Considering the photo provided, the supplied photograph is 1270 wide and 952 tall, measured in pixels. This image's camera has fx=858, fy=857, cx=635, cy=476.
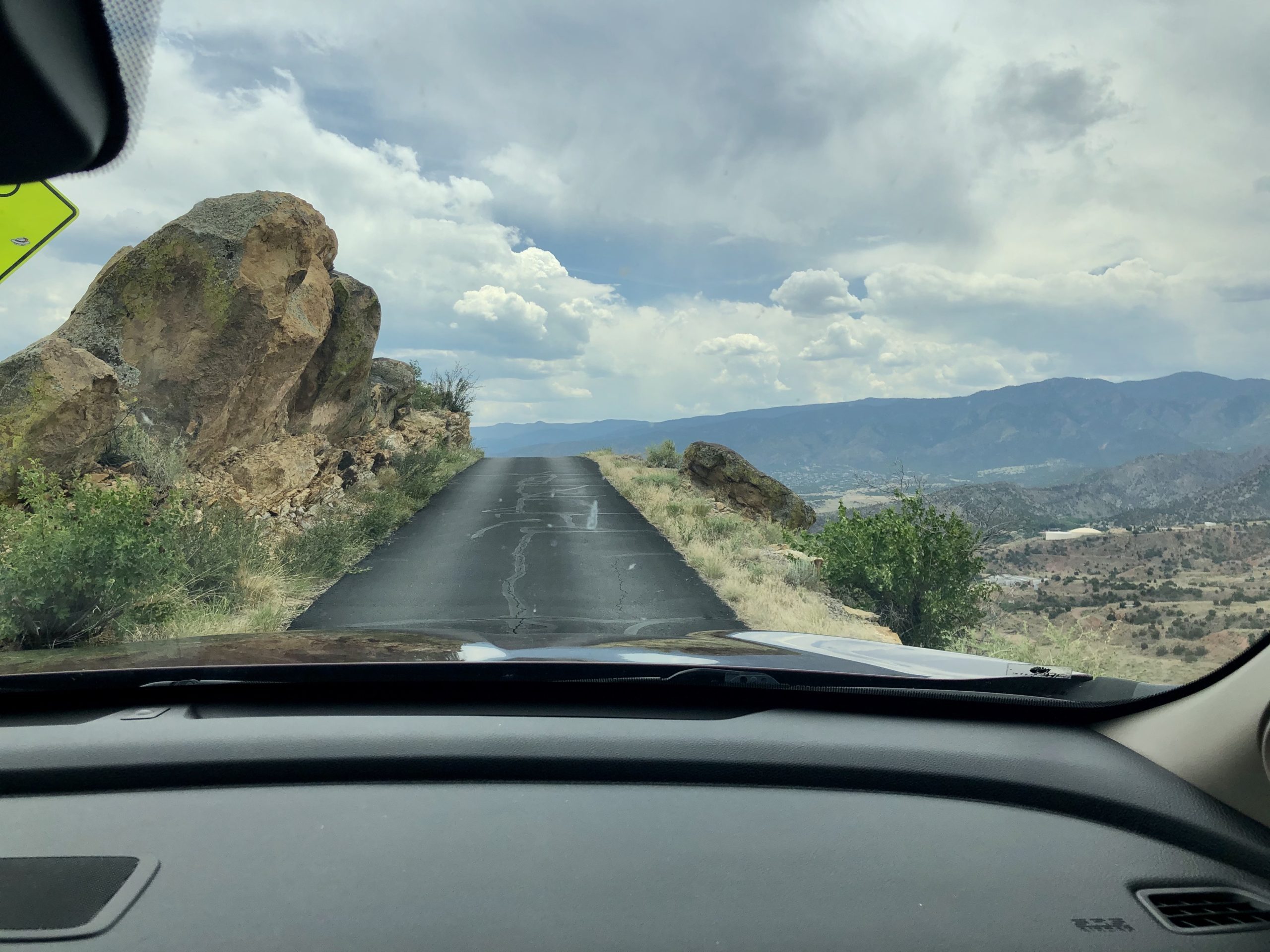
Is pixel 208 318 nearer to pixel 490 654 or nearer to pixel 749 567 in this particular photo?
pixel 749 567

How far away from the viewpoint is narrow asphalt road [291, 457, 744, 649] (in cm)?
898

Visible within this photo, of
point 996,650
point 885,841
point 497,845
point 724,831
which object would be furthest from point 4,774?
point 996,650

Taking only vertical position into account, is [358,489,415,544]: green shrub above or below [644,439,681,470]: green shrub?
below

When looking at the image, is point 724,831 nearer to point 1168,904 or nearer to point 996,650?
point 1168,904

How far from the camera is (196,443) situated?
13516 millimetres

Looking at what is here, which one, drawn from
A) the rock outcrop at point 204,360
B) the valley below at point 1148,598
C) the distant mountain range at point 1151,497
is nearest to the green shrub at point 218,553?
the rock outcrop at point 204,360

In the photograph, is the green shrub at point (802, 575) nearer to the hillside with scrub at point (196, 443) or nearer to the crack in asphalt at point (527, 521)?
the crack in asphalt at point (527, 521)

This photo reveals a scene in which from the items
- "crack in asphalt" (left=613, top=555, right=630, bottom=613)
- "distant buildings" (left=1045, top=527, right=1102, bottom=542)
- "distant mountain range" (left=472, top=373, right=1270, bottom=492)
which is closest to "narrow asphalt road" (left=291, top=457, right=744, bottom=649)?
"crack in asphalt" (left=613, top=555, right=630, bottom=613)

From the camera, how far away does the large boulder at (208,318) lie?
41.8 ft

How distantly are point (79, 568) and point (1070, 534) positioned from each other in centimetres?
790

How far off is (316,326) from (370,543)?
14.2ft

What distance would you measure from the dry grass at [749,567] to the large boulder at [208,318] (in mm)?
7794

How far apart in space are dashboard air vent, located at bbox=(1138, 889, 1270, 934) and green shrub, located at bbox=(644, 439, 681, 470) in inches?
1205

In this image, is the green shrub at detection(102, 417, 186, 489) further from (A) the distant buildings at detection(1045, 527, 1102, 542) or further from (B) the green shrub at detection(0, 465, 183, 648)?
(A) the distant buildings at detection(1045, 527, 1102, 542)
